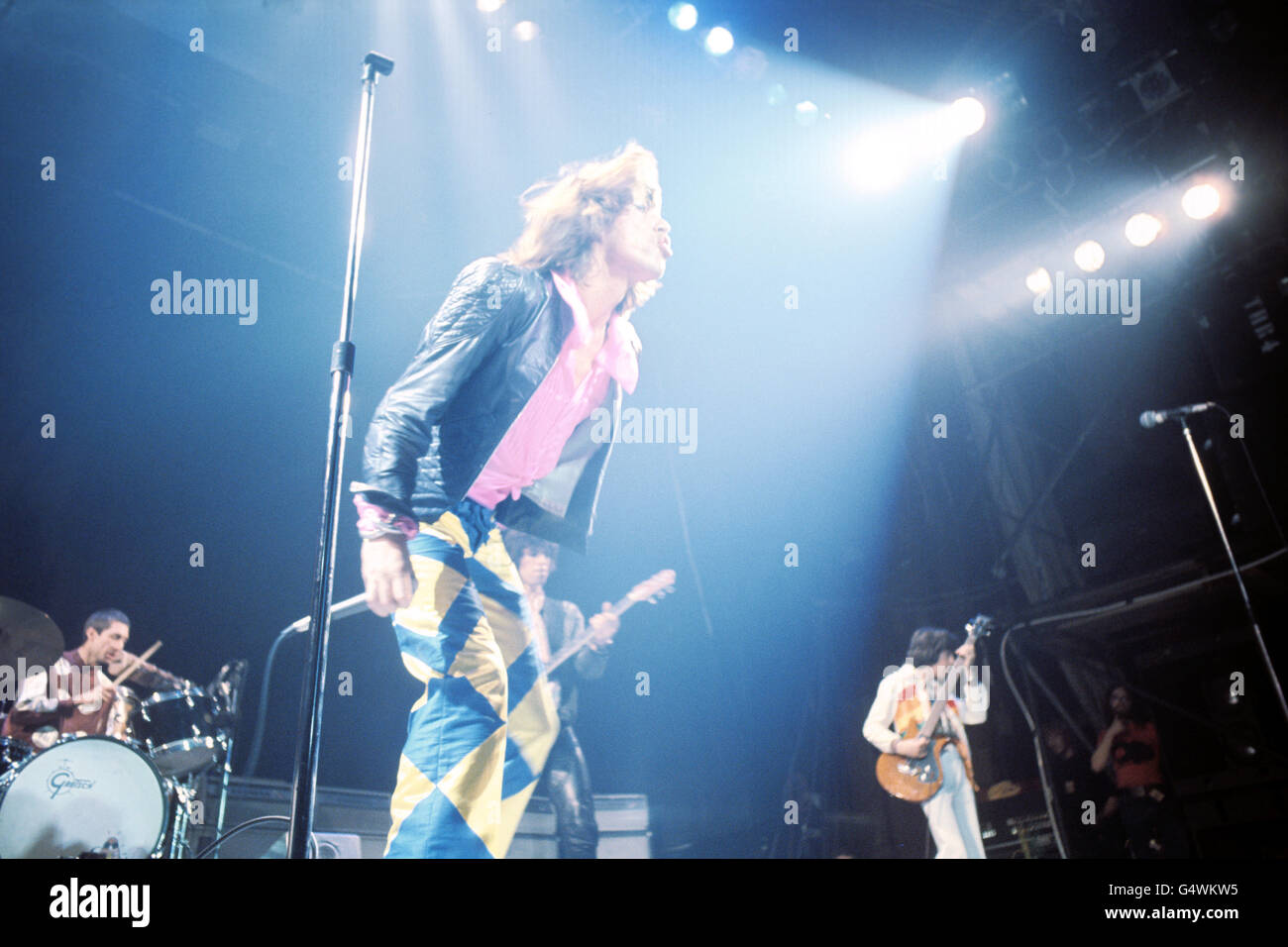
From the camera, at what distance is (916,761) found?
138 inches

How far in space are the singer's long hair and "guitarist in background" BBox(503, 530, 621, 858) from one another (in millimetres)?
1061

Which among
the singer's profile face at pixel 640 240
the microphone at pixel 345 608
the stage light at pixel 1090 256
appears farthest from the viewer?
the stage light at pixel 1090 256

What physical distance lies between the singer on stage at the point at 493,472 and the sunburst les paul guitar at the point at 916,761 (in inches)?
63.0

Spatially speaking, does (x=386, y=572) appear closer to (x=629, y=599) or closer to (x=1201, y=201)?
(x=629, y=599)

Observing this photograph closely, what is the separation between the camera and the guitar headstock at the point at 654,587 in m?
3.11

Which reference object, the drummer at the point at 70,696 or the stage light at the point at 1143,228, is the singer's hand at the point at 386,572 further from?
the stage light at the point at 1143,228

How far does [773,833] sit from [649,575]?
1.04 m

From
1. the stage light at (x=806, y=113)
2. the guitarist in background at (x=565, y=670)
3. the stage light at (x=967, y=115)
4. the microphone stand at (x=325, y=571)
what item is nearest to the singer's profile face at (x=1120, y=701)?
the guitarist in background at (x=565, y=670)

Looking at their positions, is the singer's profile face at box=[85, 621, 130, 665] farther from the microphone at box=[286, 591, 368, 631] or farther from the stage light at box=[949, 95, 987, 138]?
the stage light at box=[949, 95, 987, 138]

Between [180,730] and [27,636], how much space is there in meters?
0.57

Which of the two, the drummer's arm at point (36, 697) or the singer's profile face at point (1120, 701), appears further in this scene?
the singer's profile face at point (1120, 701)

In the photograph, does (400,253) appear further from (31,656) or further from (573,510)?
(31,656)

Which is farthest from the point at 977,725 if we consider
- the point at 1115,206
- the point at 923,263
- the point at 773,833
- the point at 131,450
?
the point at 131,450

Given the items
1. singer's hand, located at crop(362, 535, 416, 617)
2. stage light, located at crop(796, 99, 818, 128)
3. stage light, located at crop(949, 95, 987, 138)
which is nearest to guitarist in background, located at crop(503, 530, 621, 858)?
singer's hand, located at crop(362, 535, 416, 617)
